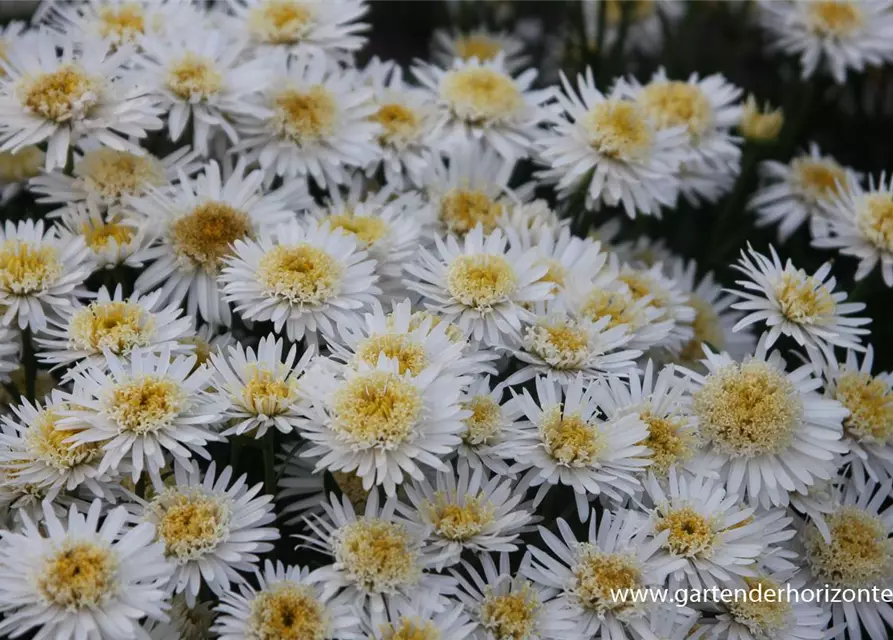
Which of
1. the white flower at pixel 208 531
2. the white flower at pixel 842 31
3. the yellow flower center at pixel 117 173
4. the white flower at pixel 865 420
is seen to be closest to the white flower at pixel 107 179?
the yellow flower center at pixel 117 173

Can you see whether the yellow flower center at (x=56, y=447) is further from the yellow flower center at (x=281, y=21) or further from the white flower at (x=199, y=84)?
the yellow flower center at (x=281, y=21)

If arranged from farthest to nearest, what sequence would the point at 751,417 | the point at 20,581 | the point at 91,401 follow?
the point at 751,417 → the point at 91,401 → the point at 20,581

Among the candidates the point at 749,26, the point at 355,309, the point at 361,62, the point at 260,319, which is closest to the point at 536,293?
the point at 355,309

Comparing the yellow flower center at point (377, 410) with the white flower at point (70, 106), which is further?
the white flower at point (70, 106)

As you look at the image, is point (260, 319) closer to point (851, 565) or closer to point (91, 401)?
point (91, 401)

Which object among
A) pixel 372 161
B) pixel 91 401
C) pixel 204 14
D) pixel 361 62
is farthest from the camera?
pixel 361 62

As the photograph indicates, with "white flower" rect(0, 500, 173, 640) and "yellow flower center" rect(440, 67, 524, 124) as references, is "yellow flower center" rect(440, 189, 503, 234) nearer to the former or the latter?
"yellow flower center" rect(440, 67, 524, 124)
